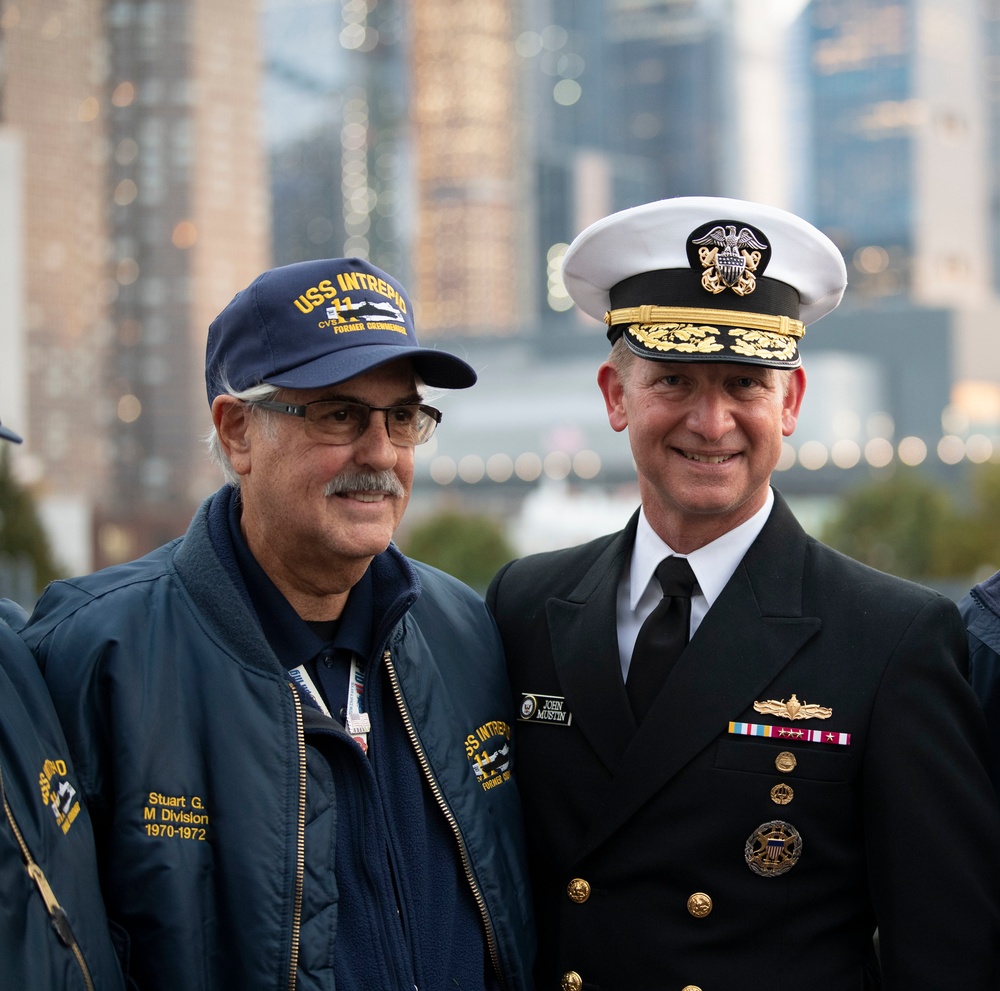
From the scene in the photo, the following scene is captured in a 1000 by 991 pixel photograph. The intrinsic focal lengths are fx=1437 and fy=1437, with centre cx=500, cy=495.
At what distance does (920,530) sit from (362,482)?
4112 centimetres

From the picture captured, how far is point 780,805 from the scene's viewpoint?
3033 millimetres

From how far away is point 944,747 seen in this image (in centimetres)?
291

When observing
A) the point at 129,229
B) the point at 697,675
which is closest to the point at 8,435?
the point at 697,675

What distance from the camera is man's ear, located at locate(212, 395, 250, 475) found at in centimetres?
301

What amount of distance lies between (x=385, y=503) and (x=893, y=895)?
4.31 ft

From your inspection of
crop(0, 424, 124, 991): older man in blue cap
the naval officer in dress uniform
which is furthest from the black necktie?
crop(0, 424, 124, 991): older man in blue cap

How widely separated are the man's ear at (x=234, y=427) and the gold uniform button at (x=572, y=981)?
1.31m

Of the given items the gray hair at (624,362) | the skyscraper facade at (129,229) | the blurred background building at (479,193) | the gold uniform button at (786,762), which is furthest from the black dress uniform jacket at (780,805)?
the skyscraper facade at (129,229)

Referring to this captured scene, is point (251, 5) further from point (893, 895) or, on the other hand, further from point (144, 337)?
point (893, 895)

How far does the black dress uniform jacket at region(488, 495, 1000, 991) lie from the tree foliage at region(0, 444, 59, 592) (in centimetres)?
2978

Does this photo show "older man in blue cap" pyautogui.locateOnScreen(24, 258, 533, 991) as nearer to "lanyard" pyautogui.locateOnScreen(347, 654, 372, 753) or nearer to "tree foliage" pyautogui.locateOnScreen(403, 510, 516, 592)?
"lanyard" pyautogui.locateOnScreen(347, 654, 372, 753)

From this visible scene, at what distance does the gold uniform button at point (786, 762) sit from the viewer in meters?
3.04

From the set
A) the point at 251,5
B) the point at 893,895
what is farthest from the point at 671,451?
the point at 251,5

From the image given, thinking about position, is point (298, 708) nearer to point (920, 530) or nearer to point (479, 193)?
point (920, 530)
